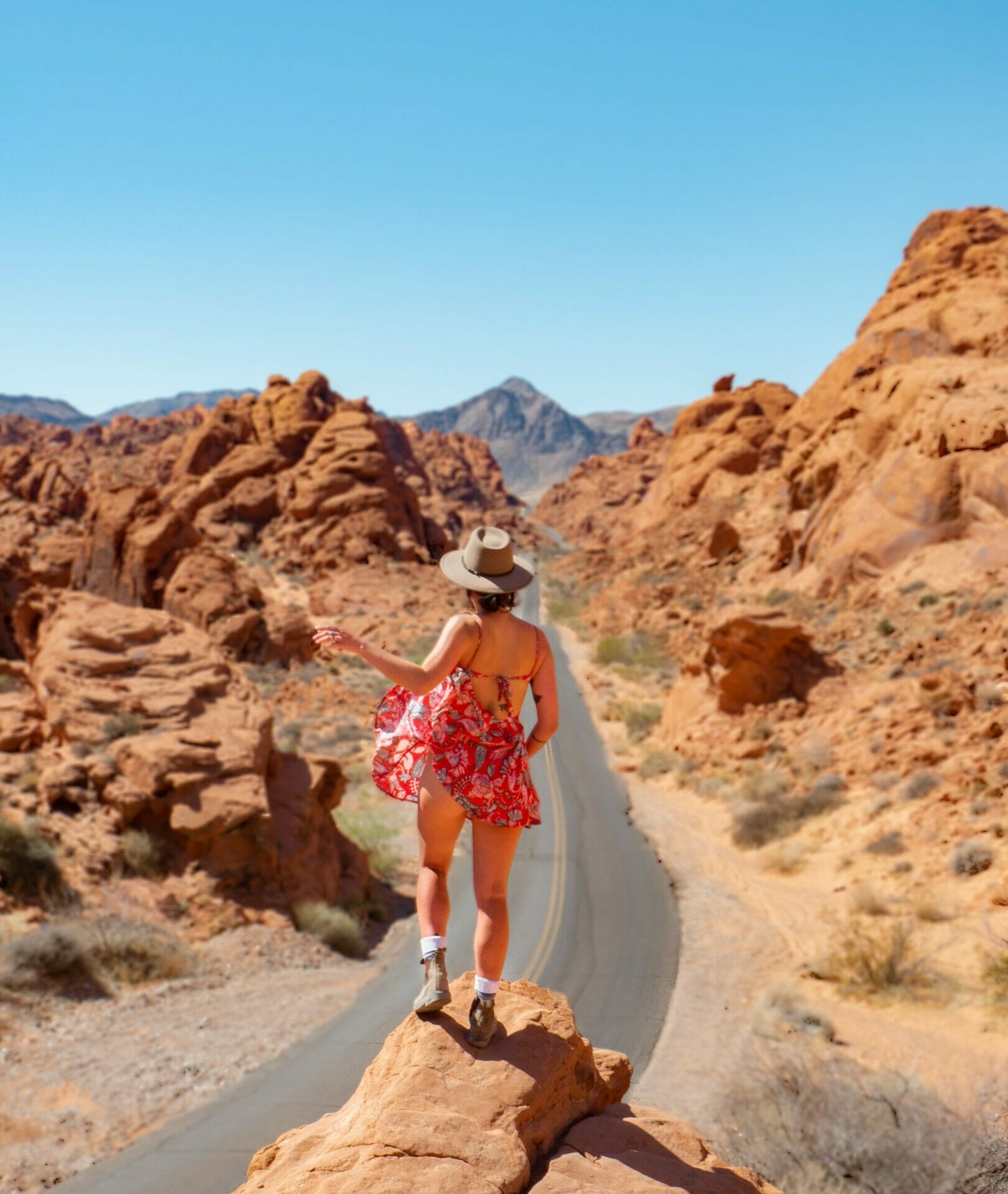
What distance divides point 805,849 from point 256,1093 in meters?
11.8

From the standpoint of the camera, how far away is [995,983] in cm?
1044

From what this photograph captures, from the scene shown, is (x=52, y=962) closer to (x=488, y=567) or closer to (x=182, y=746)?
(x=182, y=746)

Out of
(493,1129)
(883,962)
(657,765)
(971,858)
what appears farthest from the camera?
(657,765)

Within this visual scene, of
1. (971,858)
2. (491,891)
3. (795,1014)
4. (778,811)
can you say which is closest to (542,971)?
(795,1014)

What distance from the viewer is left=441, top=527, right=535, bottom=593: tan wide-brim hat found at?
394cm

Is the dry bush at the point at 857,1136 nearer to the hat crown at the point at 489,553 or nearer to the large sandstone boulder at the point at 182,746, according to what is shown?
the hat crown at the point at 489,553

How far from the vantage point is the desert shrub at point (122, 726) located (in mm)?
13242

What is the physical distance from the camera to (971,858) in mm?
13453

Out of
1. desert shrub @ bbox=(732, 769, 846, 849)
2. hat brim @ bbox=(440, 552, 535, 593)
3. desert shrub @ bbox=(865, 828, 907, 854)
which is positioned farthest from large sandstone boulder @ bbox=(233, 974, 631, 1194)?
desert shrub @ bbox=(732, 769, 846, 849)

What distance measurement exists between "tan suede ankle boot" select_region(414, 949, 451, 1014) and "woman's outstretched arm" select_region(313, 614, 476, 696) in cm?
118

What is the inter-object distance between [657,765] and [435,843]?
21.0 meters

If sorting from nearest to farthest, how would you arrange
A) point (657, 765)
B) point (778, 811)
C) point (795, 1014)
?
point (795, 1014)
point (778, 811)
point (657, 765)

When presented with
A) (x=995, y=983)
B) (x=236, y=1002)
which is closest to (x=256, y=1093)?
(x=236, y=1002)

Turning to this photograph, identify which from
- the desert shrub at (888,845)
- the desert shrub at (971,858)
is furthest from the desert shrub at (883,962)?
the desert shrub at (888,845)
